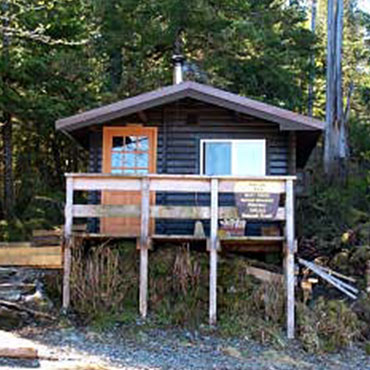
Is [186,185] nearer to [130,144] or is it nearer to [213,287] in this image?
[213,287]

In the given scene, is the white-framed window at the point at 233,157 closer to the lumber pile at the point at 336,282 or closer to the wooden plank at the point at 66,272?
the lumber pile at the point at 336,282

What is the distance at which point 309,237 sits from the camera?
1588 centimetres

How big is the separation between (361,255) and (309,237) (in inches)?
104

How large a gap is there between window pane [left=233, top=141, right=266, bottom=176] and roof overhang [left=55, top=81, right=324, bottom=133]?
0.95 meters

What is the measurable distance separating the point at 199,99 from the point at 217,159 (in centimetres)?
134

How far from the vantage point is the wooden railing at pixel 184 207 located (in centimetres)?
974

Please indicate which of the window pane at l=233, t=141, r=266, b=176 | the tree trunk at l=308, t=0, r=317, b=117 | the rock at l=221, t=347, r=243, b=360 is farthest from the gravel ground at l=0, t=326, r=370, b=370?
the tree trunk at l=308, t=0, r=317, b=117

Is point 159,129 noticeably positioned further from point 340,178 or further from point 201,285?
point 340,178

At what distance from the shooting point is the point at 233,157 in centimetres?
1200

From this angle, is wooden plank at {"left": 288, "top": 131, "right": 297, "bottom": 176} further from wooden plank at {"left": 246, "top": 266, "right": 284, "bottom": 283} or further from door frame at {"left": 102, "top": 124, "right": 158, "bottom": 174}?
door frame at {"left": 102, "top": 124, "right": 158, "bottom": 174}

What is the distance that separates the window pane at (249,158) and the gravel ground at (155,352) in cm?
373

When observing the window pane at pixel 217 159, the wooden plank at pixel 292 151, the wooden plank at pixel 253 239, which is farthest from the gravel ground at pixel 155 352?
the wooden plank at pixel 292 151

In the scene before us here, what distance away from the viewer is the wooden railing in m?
9.74

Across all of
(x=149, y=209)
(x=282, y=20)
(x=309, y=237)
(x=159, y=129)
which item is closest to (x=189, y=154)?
(x=159, y=129)
